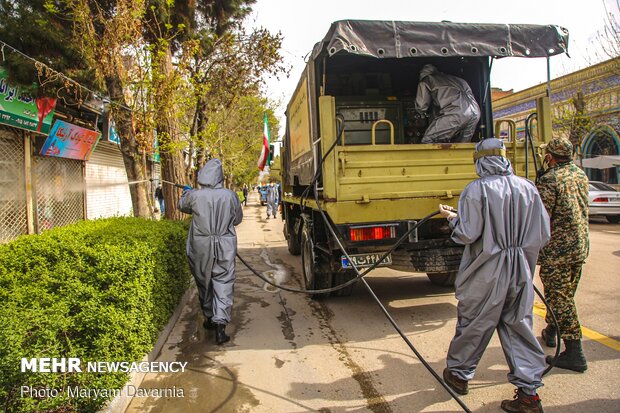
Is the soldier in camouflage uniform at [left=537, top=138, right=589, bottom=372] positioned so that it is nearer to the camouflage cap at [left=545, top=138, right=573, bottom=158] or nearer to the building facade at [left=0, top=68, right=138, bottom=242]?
the camouflage cap at [left=545, top=138, right=573, bottom=158]

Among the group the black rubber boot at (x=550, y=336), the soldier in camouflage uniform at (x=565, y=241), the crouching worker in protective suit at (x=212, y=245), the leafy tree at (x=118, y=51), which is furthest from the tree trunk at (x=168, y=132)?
the black rubber boot at (x=550, y=336)

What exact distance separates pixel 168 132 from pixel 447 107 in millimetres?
4844

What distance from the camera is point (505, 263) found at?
116 inches

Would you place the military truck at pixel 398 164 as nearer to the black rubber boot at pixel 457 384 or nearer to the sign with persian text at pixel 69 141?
the black rubber boot at pixel 457 384

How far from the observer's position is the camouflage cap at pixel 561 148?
363 cm

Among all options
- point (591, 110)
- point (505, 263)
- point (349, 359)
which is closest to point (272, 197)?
point (591, 110)

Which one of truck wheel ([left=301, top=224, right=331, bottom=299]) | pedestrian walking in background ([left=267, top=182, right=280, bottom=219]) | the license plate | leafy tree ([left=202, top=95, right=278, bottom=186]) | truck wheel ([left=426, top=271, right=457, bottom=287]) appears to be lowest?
truck wheel ([left=426, top=271, right=457, bottom=287])

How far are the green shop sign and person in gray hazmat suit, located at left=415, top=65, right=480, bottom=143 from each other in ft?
23.2

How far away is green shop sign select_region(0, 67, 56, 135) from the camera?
7.58 meters

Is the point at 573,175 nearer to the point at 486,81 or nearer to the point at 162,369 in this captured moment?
the point at 486,81

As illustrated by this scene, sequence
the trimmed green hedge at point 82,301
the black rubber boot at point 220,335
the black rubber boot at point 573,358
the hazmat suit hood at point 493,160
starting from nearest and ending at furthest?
1. the trimmed green hedge at point 82,301
2. the hazmat suit hood at point 493,160
3. the black rubber boot at point 573,358
4. the black rubber boot at point 220,335

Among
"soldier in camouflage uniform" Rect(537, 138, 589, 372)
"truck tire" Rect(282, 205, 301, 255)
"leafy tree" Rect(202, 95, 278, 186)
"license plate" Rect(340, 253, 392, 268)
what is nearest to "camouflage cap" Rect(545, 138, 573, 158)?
"soldier in camouflage uniform" Rect(537, 138, 589, 372)

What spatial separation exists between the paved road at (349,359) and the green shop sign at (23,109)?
5038 millimetres

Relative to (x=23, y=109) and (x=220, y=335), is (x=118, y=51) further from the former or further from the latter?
(x=220, y=335)
